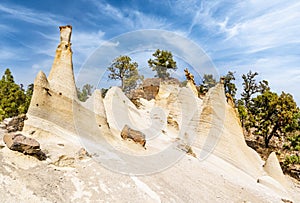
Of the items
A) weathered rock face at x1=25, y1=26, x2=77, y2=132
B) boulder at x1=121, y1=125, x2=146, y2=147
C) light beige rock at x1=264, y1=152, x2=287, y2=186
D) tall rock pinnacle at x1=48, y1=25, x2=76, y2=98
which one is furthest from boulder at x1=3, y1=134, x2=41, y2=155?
light beige rock at x1=264, y1=152, x2=287, y2=186

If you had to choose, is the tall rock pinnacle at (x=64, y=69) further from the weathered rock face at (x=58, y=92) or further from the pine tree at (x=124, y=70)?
the pine tree at (x=124, y=70)

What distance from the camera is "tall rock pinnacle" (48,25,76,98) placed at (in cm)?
948

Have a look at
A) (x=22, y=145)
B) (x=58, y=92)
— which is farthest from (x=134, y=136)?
(x=22, y=145)

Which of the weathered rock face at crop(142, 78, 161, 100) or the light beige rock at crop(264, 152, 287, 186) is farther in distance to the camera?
the weathered rock face at crop(142, 78, 161, 100)

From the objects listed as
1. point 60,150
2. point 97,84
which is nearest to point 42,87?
point 97,84

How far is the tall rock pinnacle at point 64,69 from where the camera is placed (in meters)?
9.48

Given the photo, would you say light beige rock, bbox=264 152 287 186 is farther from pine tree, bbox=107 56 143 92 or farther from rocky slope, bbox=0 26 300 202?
pine tree, bbox=107 56 143 92

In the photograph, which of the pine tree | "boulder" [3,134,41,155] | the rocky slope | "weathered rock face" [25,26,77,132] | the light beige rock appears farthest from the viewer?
the pine tree

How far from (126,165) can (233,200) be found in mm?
3466

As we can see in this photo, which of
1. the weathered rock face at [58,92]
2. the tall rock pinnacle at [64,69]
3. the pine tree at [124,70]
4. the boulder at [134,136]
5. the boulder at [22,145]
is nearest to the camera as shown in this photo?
the boulder at [22,145]

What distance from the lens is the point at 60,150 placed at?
752cm

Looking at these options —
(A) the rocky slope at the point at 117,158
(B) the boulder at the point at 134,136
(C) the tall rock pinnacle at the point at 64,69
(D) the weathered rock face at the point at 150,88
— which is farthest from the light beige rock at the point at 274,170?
(D) the weathered rock face at the point at 150,88

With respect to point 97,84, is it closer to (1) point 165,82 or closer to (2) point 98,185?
(2) point 98,185

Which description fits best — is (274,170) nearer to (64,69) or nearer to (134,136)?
(134,136)
